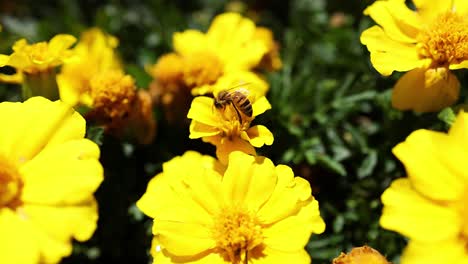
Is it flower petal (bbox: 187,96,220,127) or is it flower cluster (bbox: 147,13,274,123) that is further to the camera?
flower cluster (bbox: 147,13,274,123)

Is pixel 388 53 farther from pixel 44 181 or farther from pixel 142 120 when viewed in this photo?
pixel 44 181

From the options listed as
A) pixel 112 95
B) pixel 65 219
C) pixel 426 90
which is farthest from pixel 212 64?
pixel 65 219

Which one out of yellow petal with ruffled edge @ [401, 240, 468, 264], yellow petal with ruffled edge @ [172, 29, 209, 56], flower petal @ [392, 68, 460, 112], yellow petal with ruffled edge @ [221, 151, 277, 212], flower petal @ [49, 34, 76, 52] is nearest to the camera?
yellow petal with ruffled edge @ [401, 240, 468, 264]

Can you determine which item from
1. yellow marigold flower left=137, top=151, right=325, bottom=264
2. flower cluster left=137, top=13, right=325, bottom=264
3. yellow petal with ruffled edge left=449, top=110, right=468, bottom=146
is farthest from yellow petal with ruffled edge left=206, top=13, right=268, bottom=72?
yellow petal with ruffled edge left=449, top=110, right=468, bottom=146

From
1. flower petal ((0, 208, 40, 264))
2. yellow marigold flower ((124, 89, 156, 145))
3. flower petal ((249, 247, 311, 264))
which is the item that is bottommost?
flower petal ((0, 208, 40, 264))

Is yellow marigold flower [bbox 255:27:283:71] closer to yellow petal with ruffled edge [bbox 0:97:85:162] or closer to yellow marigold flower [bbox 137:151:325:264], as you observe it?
yellow marigold flower [bbox 137:151:325:264]


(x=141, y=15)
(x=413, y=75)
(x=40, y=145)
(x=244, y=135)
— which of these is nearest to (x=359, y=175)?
(x=413, y=75)

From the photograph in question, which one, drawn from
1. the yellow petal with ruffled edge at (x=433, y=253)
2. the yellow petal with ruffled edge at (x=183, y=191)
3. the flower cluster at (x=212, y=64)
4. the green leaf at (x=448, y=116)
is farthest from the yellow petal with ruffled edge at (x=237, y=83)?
the yellow petal with ruffled edge at (x=433, y=253)
